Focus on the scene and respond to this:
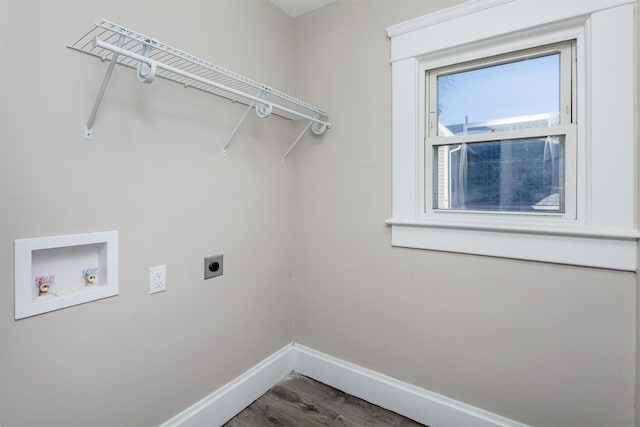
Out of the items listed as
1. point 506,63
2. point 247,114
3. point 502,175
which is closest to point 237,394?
point 247,114

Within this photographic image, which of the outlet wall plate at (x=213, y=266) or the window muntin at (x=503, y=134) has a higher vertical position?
the window muntin at (x=503, y=134)

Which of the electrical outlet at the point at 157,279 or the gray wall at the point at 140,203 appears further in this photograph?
the electrical outlet at the point at 157,279

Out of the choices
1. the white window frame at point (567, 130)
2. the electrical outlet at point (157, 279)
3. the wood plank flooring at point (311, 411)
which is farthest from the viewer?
the wood plank flooring at point (311, 411)

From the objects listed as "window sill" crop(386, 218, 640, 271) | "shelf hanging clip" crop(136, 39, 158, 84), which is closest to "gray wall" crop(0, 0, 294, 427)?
"shelf hanging clip" crop(136, 39, 158, 84)

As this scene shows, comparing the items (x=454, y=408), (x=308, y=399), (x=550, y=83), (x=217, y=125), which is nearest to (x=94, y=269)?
(x=217, y=125)

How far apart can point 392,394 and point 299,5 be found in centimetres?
238

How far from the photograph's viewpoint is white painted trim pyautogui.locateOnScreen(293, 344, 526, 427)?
146 cm

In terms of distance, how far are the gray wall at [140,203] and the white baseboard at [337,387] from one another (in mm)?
74

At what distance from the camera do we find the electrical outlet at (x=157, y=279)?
128cm

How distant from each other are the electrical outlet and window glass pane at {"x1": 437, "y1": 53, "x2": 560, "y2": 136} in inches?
59.9

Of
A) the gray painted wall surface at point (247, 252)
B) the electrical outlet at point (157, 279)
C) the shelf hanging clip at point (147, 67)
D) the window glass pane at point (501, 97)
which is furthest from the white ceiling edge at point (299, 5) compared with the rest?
the electrical outlet at point (157, 279)

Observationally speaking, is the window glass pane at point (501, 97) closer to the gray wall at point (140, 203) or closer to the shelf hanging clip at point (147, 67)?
the gray wall at point (140, 203)

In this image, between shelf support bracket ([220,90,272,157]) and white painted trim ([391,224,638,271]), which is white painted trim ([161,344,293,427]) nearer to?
white painted trim ([391,224,638,271])

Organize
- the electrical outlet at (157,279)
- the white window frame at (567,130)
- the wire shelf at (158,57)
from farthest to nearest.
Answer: the electrical outlet at (157,279), the white window frame at (567,130), the wire shelf at (158,57)
